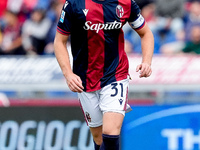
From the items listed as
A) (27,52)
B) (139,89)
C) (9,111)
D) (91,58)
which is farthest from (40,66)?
(91,58)

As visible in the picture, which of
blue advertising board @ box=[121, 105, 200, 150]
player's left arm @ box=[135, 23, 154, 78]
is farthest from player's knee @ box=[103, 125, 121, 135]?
blue advertising board @ box=[121, 105, 200, 150]

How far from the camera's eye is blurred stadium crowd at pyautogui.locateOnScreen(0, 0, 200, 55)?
9938 mm

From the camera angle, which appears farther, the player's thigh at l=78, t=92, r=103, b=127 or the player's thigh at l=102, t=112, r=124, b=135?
the player's thigh at l=78, t=92, r=103, b=127

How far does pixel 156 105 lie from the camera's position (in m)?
6.96

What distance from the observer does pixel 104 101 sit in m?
4.98

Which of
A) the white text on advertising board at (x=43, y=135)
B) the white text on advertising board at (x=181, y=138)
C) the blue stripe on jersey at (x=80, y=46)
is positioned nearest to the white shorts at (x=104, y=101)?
the blue stripe on jersey at (x=80, y=46)

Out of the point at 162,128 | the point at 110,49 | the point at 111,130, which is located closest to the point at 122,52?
the point at 110,49

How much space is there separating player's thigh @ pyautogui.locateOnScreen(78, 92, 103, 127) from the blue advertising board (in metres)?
1.78

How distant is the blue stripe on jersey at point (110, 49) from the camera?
4816 mm

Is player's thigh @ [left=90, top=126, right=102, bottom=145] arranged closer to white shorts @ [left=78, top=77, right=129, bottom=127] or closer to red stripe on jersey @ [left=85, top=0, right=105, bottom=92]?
white shorts @ [left=78, top=77, right=129, bottom=127]

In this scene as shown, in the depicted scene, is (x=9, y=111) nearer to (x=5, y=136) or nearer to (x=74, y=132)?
(x=5, y=136)

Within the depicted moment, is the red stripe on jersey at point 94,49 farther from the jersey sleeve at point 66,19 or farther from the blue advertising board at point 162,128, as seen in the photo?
the blue advertising board at point 162,128

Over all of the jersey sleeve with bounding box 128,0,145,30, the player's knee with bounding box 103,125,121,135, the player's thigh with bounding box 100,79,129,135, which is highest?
the jersey sleeve with bounding box 128,0,145,30

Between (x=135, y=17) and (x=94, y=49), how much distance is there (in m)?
0.51
